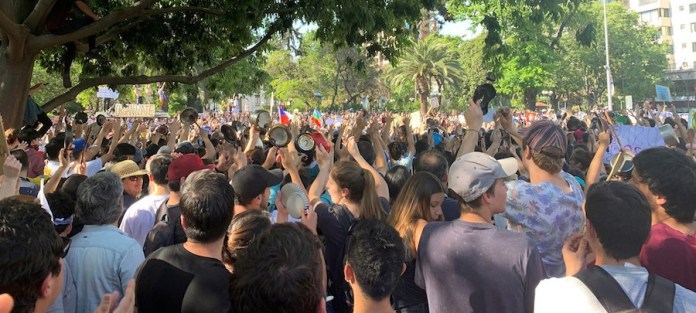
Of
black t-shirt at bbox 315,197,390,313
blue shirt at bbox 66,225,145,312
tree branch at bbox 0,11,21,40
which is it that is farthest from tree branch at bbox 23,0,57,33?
black t-shirt at bbox 315,197,390,313

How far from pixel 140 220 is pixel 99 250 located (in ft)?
4.15

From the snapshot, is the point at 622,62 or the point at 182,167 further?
the point at 622,62

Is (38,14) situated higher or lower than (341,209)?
higher

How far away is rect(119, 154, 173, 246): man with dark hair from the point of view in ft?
15.2

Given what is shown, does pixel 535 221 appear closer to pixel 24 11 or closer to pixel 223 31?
pixel 24 11

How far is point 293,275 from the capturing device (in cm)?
194

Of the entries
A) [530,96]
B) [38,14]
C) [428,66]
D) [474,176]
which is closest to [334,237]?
[474,176]

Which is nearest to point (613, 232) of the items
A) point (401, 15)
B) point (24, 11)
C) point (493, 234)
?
point (493, 234)

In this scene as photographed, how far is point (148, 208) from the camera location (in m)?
4.71

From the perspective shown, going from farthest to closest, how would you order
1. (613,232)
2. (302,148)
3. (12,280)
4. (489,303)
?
(302,148), (489,303), (613,232), (12,280)

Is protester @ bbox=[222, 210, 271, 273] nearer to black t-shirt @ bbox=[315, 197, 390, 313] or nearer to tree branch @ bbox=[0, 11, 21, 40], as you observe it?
black t-shirt @ bbox=[315, 197, 390, 313]

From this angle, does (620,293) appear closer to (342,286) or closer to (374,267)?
(374,267)

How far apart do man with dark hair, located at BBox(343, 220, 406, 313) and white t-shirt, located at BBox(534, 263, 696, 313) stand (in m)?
0.65

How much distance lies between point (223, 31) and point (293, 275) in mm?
9528
